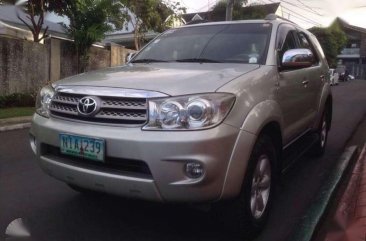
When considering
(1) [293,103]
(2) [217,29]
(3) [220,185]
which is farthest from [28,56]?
(3) [220,185]

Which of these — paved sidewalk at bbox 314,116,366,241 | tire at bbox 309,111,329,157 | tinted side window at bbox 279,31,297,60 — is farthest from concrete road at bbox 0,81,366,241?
tinted side window at bbox 279,31,297,60

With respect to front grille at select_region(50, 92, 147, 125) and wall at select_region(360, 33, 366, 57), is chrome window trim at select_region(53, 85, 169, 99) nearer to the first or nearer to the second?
front grille at select_region(50, 92, 147, 125)

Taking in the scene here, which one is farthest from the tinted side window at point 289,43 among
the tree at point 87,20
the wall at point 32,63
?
the tree at point 87,20

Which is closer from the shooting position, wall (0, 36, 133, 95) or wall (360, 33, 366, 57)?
wall (0, 36, 133, 95)

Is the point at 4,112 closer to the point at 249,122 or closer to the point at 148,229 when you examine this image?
the point at 148,229

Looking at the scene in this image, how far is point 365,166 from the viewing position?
5035mm

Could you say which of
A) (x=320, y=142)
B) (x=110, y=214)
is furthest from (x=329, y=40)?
(x=110, y=214)

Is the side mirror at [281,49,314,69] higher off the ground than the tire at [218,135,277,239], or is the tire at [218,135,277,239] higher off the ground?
the side mirror at [281,49,314,69]

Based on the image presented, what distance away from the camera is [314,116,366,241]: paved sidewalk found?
328 cm

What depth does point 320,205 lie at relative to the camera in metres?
4.07

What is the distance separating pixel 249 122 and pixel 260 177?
0.58 m

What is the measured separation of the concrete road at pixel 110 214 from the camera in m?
3.45

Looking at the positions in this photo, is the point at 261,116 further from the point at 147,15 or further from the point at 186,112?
the point at 147,15

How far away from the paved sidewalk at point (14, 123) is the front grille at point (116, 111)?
5646 mm
